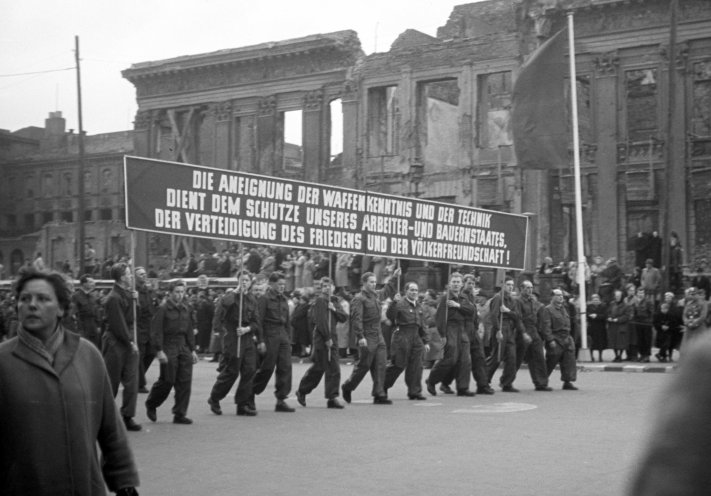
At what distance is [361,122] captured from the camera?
4319 centimetres

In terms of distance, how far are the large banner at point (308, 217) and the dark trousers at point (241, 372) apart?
4.80ft

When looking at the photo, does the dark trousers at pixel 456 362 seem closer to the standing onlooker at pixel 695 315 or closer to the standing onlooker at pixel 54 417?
the standing onlooker at pixel 695 315

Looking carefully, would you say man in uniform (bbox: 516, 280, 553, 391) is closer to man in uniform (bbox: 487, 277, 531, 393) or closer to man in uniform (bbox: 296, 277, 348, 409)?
man in uniform (bbox: 487, 277, 531, 393)

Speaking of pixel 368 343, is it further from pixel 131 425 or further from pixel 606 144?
pixel 606 144

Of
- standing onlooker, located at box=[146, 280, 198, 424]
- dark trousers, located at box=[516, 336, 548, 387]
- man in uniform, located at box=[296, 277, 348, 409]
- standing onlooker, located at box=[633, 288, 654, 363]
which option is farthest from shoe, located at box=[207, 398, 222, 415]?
standing onlooker, located at box=[633, 288, 654, 363]

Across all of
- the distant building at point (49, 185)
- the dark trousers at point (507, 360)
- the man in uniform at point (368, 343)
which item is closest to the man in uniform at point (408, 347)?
the man in uniform at point (368, 343)

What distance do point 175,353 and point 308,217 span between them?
134 inches

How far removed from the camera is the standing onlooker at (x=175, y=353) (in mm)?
13672

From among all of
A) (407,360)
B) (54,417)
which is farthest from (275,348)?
(54,417)

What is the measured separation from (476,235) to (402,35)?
1037 inches

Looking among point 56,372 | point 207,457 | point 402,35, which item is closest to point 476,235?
point 207,457

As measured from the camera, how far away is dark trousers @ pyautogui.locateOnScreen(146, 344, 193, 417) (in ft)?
44.8

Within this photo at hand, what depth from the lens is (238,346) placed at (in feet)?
48.5

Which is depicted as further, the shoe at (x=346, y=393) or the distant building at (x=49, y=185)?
the distant building at (x=49, y=185)
